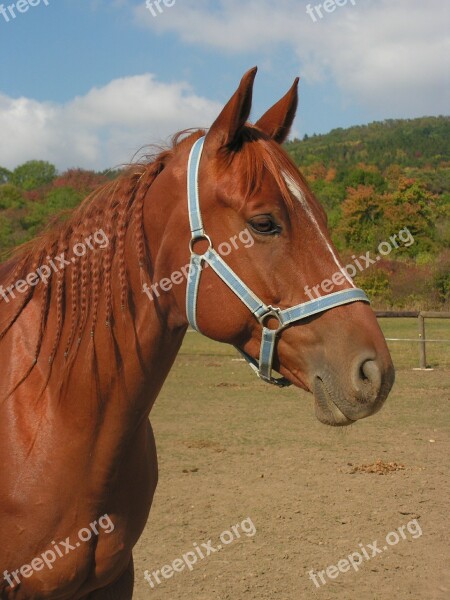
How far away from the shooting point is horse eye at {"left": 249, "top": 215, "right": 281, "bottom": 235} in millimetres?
1939

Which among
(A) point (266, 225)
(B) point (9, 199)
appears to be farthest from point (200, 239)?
Answer: (B) point (9, 199)

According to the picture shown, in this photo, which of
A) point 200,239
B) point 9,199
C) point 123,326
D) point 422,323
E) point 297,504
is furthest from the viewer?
point 9,199

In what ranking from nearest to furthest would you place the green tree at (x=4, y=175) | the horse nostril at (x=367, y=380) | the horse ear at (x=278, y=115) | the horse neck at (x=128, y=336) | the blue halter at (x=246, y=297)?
the horse nostril at (x=367, y=380) < the blue halter at (x=246, y=297) < the horse neck at (x=128, y=336) < the horse ear at (x=278, y=115) < the green tree at (x=4, y=175)

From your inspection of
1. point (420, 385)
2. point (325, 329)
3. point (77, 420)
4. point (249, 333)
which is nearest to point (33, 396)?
point (77, 420)

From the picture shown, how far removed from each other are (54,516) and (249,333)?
956mm

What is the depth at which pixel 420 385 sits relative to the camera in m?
12.3

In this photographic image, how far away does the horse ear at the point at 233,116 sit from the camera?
1922 mm

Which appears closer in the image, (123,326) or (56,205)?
(123,326)

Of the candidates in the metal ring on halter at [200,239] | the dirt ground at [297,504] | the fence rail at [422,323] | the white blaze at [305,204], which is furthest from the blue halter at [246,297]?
the fence rail at [422,323]

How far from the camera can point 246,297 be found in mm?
1973

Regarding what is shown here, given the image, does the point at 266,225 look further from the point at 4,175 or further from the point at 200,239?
the point at 4,175

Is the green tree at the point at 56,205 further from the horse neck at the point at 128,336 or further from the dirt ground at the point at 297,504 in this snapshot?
the dirt ground at the point at 297,504

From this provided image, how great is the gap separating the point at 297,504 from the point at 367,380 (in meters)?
4.34

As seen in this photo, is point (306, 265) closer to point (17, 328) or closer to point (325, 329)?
point (325, 329)
